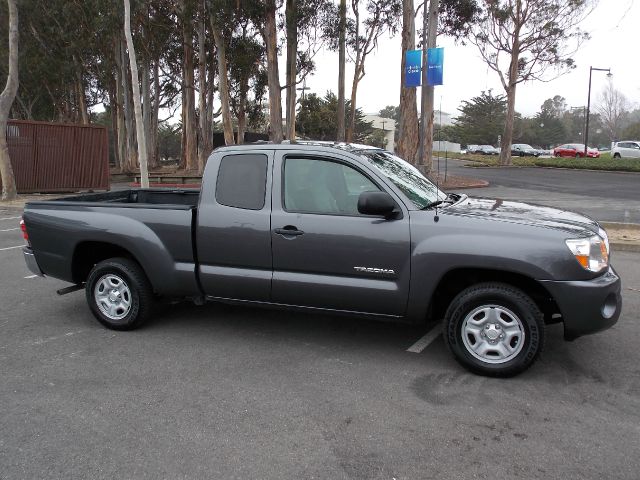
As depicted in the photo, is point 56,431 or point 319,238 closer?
point 56,431

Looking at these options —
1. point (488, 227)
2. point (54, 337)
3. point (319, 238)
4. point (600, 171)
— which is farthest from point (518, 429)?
point (600, 171)

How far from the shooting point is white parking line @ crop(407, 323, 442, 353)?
482 cm

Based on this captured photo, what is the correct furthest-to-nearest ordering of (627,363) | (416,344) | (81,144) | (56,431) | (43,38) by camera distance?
1. (43,38)
2. (81,144)
3. (416,344)
4. (627,363)
5. (56,431)

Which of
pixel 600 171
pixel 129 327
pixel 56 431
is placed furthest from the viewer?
pixel 600 171

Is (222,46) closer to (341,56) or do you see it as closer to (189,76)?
(189,76)

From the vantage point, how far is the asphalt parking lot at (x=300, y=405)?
3.11 m

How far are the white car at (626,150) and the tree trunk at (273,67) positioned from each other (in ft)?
96.2

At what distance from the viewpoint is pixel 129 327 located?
5367 millimetres

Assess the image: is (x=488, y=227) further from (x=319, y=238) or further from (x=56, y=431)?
(x=56, y=431)

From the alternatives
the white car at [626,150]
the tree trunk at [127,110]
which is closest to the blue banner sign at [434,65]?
the tree trunk at [127,110]

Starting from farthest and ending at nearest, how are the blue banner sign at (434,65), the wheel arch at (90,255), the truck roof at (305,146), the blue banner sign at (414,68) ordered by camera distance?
the blue banner sign at (414,68)
the blue banner sign at (434,65)
the wheel arch at (90,255)
the truck roof at (305,146)

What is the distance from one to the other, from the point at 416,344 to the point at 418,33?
85.0 ft

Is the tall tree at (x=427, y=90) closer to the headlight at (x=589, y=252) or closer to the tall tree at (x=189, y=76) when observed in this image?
the tall tree at (x=189, y=76)

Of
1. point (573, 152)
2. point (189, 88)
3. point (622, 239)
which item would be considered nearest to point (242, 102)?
point (189, 88)
